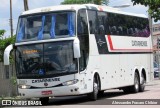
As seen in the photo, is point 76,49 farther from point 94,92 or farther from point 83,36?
point 94,92

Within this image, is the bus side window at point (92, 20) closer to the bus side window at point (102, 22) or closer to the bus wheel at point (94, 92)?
the bus side window at point (102, 22)

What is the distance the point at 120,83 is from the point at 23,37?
246 inches

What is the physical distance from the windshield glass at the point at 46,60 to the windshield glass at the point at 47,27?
1.30ft

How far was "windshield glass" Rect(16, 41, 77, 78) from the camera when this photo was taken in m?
19.2

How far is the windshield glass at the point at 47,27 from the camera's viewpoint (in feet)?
64.2

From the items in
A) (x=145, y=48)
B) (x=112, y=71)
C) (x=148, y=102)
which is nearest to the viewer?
(x=148, y=102)

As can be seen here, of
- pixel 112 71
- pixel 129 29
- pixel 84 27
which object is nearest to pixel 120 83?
pixel 112 71

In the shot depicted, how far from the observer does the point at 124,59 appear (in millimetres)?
24750

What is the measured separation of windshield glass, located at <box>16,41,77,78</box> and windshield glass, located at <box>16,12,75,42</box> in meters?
0.40

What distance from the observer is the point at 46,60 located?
19.4 metres

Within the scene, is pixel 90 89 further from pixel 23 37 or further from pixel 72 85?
pixel 23 37

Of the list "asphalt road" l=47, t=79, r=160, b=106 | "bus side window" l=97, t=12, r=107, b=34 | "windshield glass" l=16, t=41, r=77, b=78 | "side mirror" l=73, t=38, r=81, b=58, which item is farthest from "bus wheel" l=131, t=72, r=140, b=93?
"side mirror" l=73, t=38, r=81, b=58

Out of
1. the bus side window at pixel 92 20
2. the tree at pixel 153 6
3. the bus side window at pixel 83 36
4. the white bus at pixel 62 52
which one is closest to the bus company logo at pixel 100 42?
the white bus at pixel 62 52

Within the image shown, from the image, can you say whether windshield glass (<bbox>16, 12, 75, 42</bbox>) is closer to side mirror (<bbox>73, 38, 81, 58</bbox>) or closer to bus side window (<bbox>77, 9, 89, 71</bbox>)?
bus side window (<bbox>77, 9, 89, 71</bbox>)
